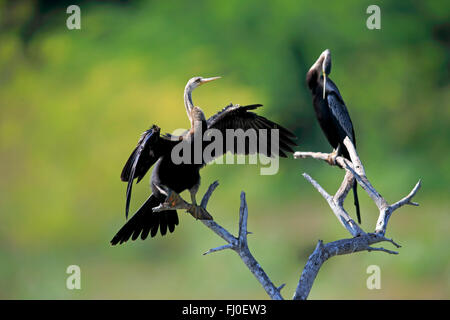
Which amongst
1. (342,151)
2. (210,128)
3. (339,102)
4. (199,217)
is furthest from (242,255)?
(339,102)

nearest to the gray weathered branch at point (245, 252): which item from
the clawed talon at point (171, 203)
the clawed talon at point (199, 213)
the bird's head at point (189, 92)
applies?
the clawed talon at point (199, 213)

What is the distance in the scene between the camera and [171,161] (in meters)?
4.65

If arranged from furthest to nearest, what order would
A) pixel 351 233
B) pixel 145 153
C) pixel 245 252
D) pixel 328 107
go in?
pixel 328 107 < pixel 145 153 < pixel 351 233 < pixel 245 252

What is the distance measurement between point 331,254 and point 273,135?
1.44 metres

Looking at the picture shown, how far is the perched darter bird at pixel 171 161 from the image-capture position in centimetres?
452

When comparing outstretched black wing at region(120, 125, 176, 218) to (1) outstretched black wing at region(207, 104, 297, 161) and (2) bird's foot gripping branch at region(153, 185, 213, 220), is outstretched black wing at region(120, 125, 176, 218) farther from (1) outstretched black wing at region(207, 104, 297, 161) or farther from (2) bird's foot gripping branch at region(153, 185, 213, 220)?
(1) outstretched black wing at region(207, 104, 297, 161)

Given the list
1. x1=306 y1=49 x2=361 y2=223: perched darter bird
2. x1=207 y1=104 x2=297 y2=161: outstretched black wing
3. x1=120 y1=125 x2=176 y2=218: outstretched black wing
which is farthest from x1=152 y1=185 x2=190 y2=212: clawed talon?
x1=306 y1=49 x2=361 y2=223: perched darter bird

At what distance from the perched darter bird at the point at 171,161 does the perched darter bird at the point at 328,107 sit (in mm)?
347

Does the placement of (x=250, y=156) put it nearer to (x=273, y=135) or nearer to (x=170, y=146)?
(x=273, y=135)

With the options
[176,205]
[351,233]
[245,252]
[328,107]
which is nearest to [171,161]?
[176,205]

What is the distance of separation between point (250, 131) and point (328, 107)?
0.72 metres

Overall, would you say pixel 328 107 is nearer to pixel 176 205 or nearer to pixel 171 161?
pixel 171 161

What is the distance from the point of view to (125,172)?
4512 mm

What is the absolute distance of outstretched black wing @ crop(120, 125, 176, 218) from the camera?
4.34 meters
